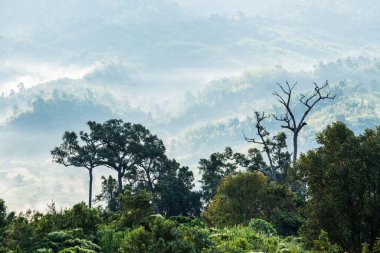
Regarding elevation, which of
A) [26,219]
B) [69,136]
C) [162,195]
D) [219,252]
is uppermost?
[69,136]

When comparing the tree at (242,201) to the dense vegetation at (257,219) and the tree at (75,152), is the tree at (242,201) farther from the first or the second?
the tree at (75,152)

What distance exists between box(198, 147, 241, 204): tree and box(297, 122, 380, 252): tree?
52365 mm

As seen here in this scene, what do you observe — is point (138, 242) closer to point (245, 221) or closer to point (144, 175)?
point (245, 221)

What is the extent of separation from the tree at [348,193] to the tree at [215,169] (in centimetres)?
5237

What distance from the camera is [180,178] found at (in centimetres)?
7800

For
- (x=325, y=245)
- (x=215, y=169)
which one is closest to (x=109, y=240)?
(x=325, y=245)

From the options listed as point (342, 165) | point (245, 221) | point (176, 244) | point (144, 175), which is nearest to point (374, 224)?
point (342, 165)

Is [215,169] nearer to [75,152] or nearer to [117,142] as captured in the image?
[117,142]

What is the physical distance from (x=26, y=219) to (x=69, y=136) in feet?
172

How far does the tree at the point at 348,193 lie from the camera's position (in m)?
A: 21.4

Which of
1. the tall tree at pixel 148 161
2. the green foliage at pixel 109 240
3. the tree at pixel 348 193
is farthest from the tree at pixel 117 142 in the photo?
the tree at pixel 348 193

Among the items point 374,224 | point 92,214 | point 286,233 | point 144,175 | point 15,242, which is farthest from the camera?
point 144,175

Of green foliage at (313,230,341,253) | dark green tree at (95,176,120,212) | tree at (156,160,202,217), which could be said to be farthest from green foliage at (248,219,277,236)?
dark green tree at (95,176,120,212)

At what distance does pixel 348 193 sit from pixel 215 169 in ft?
187
